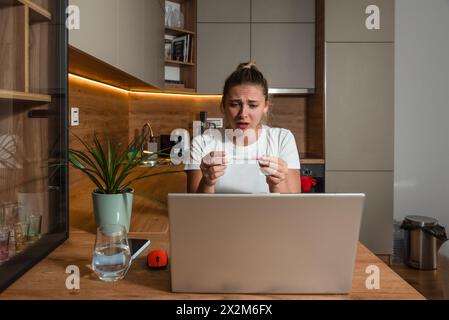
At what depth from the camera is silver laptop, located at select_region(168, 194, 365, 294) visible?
833mm

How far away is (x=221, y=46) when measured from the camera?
3.65 metres

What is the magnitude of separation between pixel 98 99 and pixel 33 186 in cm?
169

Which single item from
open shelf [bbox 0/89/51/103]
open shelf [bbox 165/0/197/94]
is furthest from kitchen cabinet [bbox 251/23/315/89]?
open shelf [bbox 0/89/51/103]

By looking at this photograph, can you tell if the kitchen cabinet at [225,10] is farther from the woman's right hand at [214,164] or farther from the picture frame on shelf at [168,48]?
the woman's right hand at [214,164]

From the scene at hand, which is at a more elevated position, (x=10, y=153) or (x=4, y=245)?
(x=10, y=153)

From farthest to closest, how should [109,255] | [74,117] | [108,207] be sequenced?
[74,117]
[108,207]
[109,255]

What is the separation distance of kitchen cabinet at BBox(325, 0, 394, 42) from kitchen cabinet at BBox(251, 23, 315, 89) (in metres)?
0.32

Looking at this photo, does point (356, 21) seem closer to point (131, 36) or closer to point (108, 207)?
point (131, 36)

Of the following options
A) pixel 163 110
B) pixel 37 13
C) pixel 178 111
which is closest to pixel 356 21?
pixel 178 111

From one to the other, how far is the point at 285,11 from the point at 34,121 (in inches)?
109

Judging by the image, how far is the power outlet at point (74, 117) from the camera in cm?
241

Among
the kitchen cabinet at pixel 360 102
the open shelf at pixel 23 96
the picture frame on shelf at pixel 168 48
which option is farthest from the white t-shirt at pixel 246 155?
the picture frame on shelf at pixel 168 48

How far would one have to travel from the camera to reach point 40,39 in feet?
4.48

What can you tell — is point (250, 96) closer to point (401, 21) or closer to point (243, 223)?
point (243, 223)
